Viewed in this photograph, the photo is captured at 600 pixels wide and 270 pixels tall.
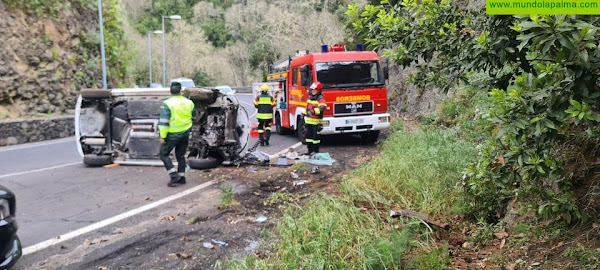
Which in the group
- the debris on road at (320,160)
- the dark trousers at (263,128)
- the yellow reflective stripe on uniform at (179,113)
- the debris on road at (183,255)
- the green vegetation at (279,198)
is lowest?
the debris on road at (183,255)

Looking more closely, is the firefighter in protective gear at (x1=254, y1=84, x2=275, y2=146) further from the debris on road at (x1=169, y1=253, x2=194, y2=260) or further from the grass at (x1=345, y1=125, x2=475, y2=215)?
the debris on road at (x1=169, y1=253, x2=194, y2=260)

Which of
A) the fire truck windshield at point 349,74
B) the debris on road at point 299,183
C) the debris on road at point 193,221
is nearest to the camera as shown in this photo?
the debris on road at point 193,221

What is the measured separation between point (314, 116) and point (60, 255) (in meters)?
6.13

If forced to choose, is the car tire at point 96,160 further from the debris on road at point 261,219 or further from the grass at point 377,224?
the grass at point 377,224

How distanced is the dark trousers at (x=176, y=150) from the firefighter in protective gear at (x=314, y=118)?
2952 millimetres

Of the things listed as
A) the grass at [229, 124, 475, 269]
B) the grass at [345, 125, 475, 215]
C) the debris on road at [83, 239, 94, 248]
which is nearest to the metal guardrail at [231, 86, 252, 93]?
the grass at [345, 125, 475, 215]

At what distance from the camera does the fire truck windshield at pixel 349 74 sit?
1124 cm

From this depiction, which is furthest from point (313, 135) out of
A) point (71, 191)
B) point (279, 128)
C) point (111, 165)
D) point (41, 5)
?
point (41, 5)

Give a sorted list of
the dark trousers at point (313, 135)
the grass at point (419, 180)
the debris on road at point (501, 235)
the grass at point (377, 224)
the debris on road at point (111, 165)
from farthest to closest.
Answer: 1. the dark trousers at point (313, 135)
2. the debris on road at point (111, 165)
3. the grass at point (419, 180)
4. the debris on road at point (501, 235)
5. the grass at point (377, 224)

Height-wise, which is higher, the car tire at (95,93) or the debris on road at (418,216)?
the car tire at (95,93)

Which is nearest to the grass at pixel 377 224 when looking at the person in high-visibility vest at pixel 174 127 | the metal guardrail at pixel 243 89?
the person in high-visibility vest at pixel 174 127

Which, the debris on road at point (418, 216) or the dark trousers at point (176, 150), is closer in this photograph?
the debris on road at point (418, 216)

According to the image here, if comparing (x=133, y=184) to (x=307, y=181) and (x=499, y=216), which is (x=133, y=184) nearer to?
(x=307, y=181)

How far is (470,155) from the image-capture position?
603cm
